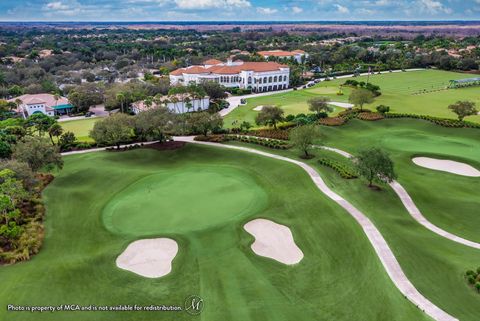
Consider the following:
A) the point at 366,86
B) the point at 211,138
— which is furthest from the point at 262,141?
the point at 366,86

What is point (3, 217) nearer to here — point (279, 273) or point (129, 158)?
point (129, 158)

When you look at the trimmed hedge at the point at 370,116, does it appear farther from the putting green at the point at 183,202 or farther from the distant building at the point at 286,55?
the distant building at the point at 286,55

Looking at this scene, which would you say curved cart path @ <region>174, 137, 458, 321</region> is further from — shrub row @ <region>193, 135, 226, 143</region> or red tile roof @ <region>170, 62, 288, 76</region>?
red tile roof @ <region>170, 62, 288, 76</region>

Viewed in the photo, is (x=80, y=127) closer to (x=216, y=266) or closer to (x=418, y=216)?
(x=216, y=266)

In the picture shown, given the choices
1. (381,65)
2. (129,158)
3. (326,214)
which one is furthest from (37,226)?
(381,65)

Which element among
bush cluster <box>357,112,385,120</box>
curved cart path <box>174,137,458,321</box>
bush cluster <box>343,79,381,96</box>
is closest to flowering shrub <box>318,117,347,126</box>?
bush cluster <box>357,112,385,120</box>

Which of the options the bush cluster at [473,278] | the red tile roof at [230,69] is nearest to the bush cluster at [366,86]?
the red tile roof at [230,69]
